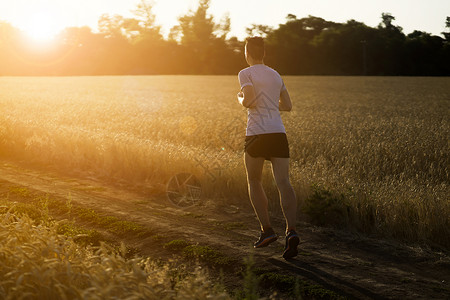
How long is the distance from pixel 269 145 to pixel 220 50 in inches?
2682

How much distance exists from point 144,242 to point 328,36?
224 ft

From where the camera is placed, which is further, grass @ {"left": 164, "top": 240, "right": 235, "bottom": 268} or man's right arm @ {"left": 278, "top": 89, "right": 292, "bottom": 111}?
man's right arm @ {"left": 278, "top": 89, "right": 292, "bottom": 111}

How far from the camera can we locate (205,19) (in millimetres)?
79125

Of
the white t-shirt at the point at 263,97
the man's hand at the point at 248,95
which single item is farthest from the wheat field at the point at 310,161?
the man's hand at the point at 248,95

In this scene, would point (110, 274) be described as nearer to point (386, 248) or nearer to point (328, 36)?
point (386, 248)

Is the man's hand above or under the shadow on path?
above

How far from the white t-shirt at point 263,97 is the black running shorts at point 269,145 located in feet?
0.16

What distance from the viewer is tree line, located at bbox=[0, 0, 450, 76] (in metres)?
65.9

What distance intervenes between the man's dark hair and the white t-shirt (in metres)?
0.10

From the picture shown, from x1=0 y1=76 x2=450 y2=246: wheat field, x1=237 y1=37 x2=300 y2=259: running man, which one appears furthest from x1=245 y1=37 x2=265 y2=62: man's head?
x1=0 y1=76 x2=450 y2=246: wheat field

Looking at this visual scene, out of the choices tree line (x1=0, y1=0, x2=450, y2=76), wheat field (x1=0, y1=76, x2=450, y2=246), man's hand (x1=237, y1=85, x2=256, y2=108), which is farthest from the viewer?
tree line (x1=0, y1=0, x2=450, y2=76)

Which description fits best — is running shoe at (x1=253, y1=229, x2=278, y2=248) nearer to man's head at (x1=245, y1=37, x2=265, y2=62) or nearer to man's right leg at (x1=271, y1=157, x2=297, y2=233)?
man's right leg at (x1=271, y1=157, x2=297, y2=233)

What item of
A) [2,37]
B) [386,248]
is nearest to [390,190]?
[386,248]

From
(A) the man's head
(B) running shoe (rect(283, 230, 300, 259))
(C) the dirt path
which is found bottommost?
(C) the dirt path
